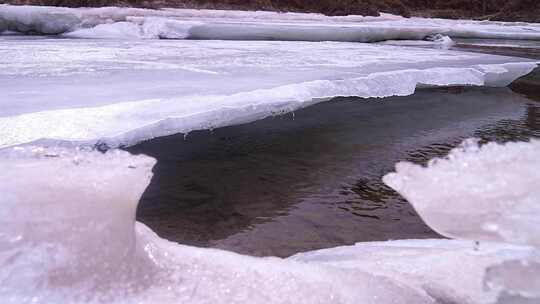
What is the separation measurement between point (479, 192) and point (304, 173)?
0.52 metres

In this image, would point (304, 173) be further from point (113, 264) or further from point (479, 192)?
point (113, 264)

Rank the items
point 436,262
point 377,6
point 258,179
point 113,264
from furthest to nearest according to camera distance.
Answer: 1. point 377,6
2. point 258,179
3. point 436,262
4. point 113,264

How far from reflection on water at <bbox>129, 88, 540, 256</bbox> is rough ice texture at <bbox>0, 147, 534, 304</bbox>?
0.29 meters

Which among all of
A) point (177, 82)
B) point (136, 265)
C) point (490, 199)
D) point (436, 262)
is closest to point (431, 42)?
point (177, 82)

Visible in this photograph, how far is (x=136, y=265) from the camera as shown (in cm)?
79

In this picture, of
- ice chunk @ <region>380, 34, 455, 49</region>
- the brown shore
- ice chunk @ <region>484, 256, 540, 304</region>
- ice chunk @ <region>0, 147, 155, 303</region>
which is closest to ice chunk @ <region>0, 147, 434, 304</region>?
ice chunk @ <region>0, 147, 155, 303</region>

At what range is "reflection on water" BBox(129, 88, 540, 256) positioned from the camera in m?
1.25

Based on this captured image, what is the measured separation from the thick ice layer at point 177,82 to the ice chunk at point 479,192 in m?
0.42

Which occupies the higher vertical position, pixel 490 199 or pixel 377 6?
Result: pixel 377 6

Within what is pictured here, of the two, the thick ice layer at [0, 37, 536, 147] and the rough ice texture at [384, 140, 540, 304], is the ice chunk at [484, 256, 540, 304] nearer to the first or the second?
the rough ice texture at [384, 140, 540, 304]

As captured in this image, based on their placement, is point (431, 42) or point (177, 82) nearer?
point (177, 82)

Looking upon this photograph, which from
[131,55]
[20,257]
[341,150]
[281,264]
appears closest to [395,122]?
[341,150]

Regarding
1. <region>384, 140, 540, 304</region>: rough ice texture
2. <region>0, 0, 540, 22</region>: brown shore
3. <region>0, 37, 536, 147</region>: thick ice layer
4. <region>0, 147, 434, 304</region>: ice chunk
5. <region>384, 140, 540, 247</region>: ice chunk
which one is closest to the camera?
<region>0, 147, 434, 304</region>: ice chunk

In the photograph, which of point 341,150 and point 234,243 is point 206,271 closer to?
point 234,243
